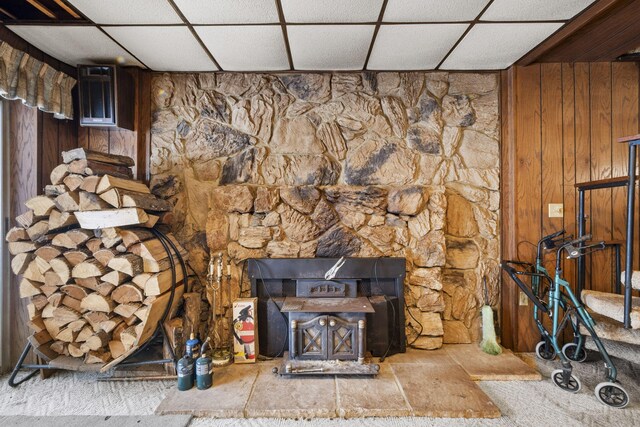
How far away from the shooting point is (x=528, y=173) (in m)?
2.43

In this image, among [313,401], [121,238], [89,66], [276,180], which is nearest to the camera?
[313,401]

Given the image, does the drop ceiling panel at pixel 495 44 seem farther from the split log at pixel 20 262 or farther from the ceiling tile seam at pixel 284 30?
the split log at pixel 20 262

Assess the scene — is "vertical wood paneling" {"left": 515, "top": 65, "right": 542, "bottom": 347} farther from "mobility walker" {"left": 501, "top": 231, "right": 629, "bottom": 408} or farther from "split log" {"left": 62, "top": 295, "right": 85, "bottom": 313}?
"split log" {"left": 62, "top": 295, "right": 85, "bottom": 313}

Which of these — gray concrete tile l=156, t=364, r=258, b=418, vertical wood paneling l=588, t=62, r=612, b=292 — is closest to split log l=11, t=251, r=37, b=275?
gray concrete tile l=156, t=364, r=258, b=418

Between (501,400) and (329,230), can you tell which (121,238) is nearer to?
(329,230)

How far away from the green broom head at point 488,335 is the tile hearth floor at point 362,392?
3.5 inches

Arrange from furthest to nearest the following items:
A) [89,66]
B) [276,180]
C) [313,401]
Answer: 1. [276,180]
2. [89,66]
3. [313,401]

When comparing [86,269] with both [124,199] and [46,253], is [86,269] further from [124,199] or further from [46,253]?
[124,199]

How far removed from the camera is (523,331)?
7.96 ft

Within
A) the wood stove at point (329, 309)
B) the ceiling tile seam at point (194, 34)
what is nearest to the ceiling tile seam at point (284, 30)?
the ceiling tile seam at point (194, 34)

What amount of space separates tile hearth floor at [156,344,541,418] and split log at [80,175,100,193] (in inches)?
53.4

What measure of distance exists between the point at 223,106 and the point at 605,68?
3.04 m

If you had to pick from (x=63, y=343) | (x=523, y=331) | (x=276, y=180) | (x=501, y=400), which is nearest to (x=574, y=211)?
(x=523, y=331)

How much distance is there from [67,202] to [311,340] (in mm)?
1790
